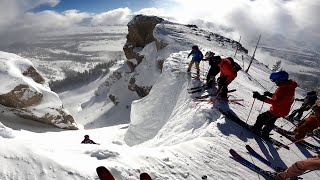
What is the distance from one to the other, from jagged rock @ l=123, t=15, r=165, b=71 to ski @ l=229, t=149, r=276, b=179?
38936 mm

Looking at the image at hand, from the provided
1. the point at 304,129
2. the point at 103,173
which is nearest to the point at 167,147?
the point at 103,173

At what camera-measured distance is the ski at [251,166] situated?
25.5 feet

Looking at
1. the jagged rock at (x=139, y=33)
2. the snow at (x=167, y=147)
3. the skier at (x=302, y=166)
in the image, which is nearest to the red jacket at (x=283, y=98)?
the snow at (x=167, y=147)

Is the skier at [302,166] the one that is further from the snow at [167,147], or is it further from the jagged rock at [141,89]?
the jagged rock at [141,89]

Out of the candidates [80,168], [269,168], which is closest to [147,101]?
[269,168]

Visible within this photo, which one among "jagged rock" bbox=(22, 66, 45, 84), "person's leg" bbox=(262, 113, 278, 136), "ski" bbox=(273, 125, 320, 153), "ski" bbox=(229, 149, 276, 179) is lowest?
"jagged rock" bbox=(22, 66, 45, 84)

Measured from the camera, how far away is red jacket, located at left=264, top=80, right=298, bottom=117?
373 inches

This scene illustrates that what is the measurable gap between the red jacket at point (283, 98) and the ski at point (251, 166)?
8.84ft

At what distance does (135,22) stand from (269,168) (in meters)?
43.9

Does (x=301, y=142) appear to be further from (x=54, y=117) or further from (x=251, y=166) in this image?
(x=54, y=117)

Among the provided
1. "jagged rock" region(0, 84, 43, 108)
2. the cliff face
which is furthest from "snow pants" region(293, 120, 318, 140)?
"jagged rock" region(0, 84, 43, 108)

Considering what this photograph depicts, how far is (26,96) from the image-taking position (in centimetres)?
2859

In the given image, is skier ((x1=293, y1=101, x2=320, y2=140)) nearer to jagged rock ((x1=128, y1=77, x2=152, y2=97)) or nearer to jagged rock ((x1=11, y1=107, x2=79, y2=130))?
jagged rock ((x1=11, y1=107, x2=79, y2=130))

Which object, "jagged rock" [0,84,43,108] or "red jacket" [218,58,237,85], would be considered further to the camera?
"jagged rock" [0,84,43,108]
